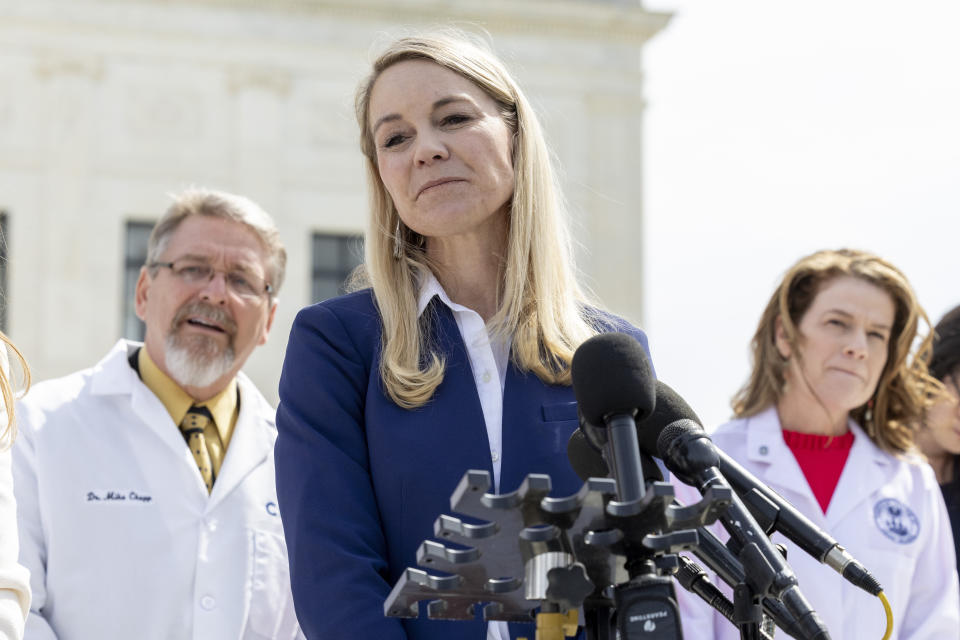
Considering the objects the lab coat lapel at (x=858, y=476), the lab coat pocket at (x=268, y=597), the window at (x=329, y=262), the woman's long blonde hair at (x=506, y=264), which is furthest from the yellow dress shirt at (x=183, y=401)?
the window at (x=329, y=262)

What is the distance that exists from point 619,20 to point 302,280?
7.60 meters

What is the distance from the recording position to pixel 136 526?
405cm

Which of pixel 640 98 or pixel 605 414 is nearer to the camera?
pixel 605 414

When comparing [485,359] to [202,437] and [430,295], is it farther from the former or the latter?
[202,437]

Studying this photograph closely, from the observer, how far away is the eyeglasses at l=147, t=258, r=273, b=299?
4727 millimetres

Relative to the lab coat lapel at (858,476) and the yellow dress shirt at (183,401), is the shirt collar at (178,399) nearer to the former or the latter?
the yellow dress shirt at (183,401)

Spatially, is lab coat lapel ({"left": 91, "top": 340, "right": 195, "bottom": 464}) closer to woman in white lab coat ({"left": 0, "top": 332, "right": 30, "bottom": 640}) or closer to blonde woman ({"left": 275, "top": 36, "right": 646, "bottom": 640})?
blonde woman ({"left": 275, "top": 36, "right": 646, "bottom": 640})

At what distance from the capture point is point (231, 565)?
4098 millimetres

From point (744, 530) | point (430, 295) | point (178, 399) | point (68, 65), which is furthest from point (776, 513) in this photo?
point (68, 65)

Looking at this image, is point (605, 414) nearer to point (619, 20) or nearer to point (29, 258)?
point (29, 258)

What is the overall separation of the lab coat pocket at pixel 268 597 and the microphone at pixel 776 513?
220cm

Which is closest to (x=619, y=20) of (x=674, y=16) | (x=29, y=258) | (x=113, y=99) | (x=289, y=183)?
(x=674, y=16)

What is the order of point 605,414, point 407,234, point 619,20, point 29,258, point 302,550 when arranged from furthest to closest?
point 619,20, point 29,258, point 407,234, point 302,550, point 605,414

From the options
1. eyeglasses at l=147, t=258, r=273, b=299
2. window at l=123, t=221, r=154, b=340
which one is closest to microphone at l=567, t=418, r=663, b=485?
eyeglasses at l=147, t=258, r=273, b=299
